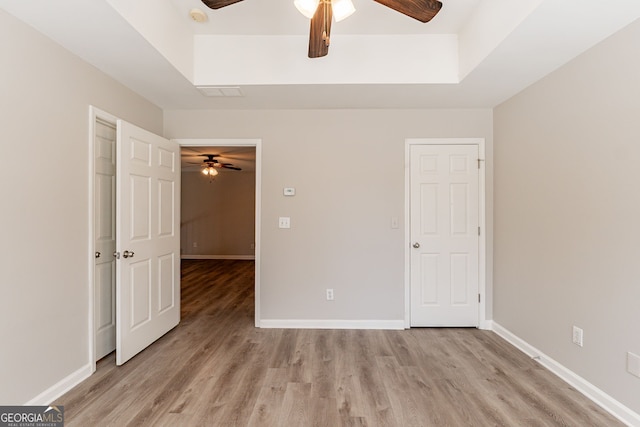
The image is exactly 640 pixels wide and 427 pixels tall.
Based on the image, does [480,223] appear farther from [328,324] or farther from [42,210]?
[42,210]

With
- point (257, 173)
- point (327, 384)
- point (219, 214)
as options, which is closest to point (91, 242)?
point (257, 173)

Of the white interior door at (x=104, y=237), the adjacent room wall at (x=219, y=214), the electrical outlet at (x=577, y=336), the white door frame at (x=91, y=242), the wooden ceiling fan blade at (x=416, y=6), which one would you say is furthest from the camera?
the adjacent room wall at (x=219, y=214)

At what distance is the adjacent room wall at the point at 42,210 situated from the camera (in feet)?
5.41

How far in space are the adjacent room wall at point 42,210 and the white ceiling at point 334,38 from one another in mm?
227

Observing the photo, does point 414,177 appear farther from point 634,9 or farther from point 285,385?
point 285,385

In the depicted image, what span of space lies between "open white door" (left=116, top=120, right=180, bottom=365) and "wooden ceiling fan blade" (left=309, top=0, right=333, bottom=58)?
1.71m

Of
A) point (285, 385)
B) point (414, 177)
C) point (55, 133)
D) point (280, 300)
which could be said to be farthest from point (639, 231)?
point (55, 133)

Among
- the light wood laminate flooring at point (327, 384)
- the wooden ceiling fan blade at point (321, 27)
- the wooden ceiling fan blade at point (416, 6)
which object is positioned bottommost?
the light wood laminate flooring at point (327, 384)

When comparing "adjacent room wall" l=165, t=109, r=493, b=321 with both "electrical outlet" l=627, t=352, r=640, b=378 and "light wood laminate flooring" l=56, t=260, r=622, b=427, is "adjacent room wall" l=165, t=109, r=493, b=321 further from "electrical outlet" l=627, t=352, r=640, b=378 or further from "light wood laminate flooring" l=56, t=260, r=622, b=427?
"electrical outlet" l=627, t=352, r=640, b=378

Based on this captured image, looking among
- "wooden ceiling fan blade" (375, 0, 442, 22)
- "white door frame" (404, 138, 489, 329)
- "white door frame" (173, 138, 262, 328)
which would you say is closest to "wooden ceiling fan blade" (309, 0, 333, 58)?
"wooden ceiling fan blade" (375, 0, 442, 22)

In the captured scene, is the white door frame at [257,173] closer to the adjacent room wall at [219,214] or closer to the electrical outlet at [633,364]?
the electrical outlet at [633,364]

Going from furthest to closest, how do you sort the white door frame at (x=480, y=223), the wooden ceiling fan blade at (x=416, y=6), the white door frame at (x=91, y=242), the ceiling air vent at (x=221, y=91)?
the white door frame at (x=480, y=223)
the ceiling air vent at (x=221, y=91)
the white door frame at (x=91, y=242)
the wooden ceiling fan blade at (x=416, y=6)

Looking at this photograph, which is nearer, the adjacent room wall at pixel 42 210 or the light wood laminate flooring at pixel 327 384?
the adjacent room wall at pixel 42 210

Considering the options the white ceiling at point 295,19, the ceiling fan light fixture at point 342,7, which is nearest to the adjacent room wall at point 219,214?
the white ceiling at point 295,19
